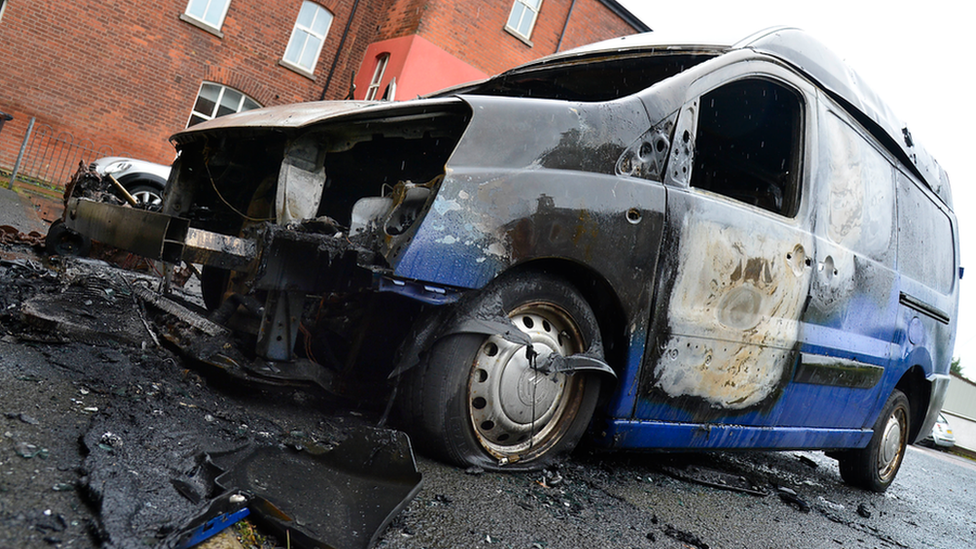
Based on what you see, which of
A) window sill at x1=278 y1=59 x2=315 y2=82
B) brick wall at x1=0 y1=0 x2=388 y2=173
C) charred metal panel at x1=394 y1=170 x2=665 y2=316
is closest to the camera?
charred metal panel at x1=394 y1=170 x2=665 y2=316

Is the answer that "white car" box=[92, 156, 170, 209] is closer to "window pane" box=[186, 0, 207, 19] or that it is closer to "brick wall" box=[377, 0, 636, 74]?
"window pane" box=[186, 0, 207, 19]

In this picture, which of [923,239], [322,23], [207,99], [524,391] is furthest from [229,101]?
[524,391]

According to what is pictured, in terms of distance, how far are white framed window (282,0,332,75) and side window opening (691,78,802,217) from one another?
1491cm

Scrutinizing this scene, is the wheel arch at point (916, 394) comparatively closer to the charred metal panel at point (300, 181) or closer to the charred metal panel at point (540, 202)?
the charred metal panel at point (540, 202)

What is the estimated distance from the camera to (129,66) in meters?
14.6

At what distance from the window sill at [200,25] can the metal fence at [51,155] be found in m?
3.54

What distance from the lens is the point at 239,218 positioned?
3396 millimetres

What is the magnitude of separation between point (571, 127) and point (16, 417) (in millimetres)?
2037

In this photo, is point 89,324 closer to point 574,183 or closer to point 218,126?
point 218,126

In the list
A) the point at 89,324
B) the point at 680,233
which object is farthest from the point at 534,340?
the point at 89,324

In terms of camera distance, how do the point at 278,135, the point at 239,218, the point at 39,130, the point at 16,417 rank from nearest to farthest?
the point at 16,417 → the point at 278,135 → the point at 239,218 → the point at 39,130

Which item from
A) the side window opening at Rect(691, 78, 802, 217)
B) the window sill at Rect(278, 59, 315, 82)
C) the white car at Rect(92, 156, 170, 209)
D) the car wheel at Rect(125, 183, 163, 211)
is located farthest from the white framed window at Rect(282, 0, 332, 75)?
the side window opening at Rect(691, 78, 802, 217)

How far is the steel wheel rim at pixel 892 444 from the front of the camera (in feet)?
15.4

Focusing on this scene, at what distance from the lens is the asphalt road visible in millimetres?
1524
